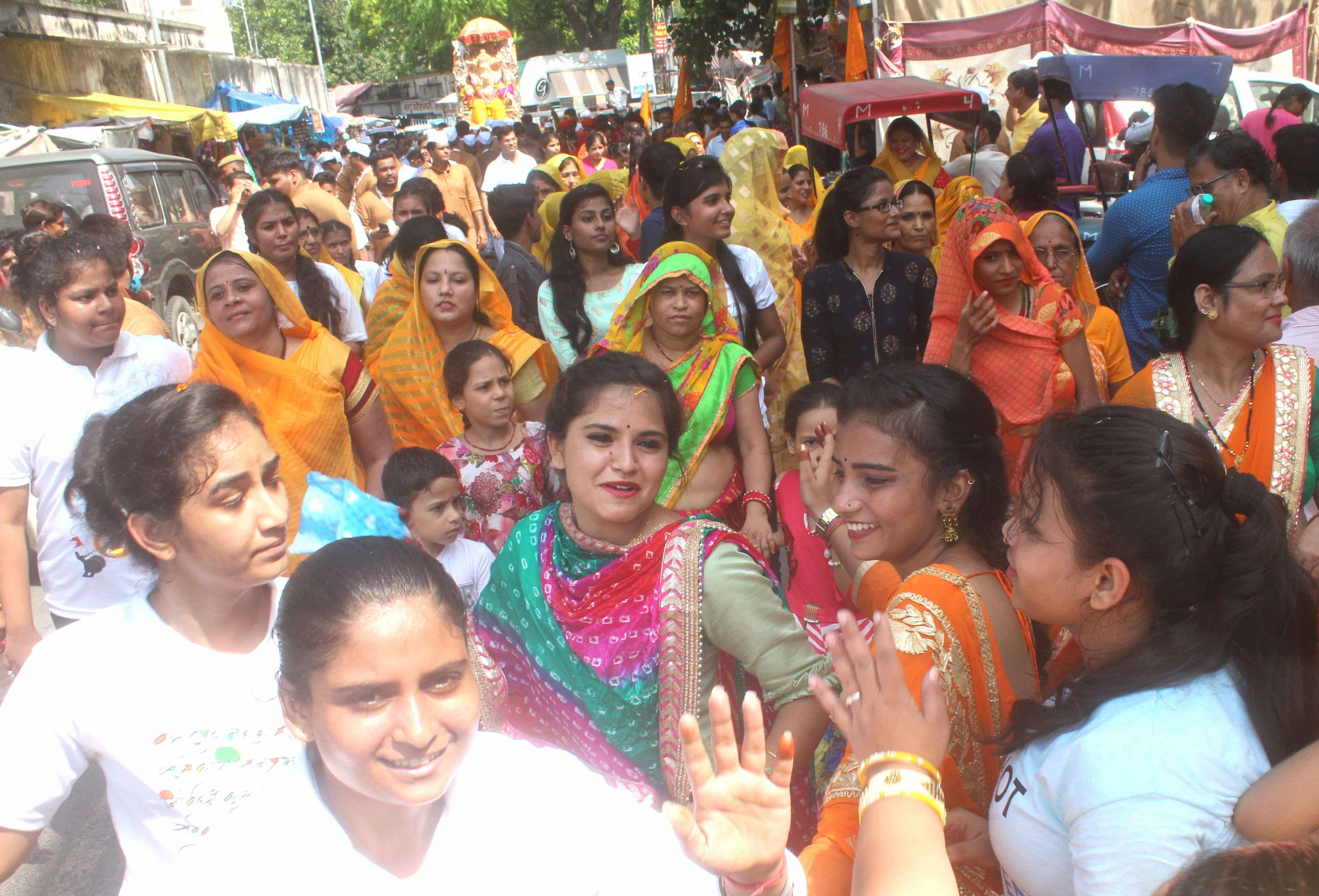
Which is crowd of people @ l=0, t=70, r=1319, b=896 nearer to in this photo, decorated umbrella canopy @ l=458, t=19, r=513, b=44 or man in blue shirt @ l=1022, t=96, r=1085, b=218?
man in blue shirt @ l=1022, t=96, r=1085, b=218

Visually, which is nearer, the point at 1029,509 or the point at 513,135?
the point at 1029,509

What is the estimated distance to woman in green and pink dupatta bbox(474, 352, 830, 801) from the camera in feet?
5.88

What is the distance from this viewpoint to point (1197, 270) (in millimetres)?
2457

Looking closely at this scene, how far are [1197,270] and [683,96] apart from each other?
1244cm

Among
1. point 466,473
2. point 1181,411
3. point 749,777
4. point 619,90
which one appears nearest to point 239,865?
point 749,777

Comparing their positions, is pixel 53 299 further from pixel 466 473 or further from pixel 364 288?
pixel 364 288

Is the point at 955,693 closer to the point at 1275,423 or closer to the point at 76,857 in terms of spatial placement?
the point at 1275,423

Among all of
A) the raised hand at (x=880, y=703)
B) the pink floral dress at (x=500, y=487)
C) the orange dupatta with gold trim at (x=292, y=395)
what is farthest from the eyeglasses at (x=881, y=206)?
the raised hand at (x=880, y=703)

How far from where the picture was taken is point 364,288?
5.54 metres

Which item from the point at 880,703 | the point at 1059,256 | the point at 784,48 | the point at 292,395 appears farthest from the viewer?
the point at 784,48

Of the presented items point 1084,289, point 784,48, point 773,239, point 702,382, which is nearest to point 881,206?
point 1084,289

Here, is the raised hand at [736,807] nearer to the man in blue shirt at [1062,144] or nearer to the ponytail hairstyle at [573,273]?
the ponytail hairstyle at [573,273]

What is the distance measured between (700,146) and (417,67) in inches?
2279

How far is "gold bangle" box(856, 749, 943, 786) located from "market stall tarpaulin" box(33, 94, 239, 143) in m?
20.5
